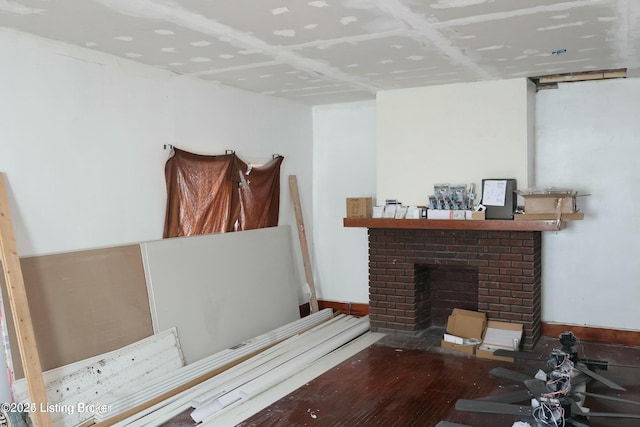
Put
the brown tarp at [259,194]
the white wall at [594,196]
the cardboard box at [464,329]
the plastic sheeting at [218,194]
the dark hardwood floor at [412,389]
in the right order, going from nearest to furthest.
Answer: the dark hardwood floor at [412,389] → the plastic sheeting at [218,194] → the cardboard box at [464,329] → the white wall at [594,196] → the brown tarp at [259,194]

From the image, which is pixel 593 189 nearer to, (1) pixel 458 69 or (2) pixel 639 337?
(2) pixel 639 337

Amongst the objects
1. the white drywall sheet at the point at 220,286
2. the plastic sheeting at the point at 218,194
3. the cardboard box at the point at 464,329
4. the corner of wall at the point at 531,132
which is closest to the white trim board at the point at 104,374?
the white drywall sheet at the point at 220,286

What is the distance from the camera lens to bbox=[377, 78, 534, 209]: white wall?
506cm

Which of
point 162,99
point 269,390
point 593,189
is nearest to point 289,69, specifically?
point 162,99

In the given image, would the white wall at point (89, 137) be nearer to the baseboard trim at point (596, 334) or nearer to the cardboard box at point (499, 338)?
the cardboard box at point (499, 338)

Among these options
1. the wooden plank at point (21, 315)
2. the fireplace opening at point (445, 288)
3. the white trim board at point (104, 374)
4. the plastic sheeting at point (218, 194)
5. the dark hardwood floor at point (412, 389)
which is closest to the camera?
the wooden plank at point (21, 315)

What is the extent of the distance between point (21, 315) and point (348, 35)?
8.92 ft

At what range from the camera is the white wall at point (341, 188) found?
6.41m

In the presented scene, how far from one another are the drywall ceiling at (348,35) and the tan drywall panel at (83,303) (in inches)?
61.5

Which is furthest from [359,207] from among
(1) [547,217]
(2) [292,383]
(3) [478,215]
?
(2) [292,383]

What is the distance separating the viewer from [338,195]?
6605 millimetres

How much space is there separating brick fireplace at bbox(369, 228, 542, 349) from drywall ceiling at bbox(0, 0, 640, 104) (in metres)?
1.60

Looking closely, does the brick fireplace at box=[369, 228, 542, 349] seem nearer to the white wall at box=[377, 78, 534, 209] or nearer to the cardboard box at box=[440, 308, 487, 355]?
the cardboard box at box=[440, 308, 487, 355]

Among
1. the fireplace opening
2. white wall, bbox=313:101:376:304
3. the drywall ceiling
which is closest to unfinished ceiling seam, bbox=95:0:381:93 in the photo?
the drywall ceiling
